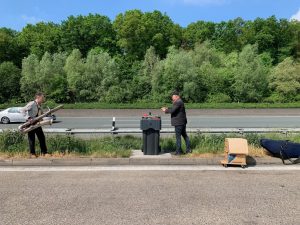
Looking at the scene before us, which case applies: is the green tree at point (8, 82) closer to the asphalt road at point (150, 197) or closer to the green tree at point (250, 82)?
the green tree at point (250, 82)

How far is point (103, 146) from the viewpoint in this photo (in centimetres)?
1035

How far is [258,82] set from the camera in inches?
1647

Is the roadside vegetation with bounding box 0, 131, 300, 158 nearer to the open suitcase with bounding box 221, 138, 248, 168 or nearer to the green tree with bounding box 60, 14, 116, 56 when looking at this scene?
the open suitcase with bounding box 221, 138, 248, 168

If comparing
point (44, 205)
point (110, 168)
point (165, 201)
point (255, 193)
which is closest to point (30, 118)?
point (110, 168)

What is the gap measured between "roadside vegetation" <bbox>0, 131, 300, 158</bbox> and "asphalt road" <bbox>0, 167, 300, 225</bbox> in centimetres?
135

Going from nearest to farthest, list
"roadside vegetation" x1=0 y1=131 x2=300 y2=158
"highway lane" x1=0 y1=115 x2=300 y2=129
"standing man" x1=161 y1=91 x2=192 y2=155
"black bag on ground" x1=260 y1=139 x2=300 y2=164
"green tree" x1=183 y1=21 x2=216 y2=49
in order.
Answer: "black bag on ground" x1=260 y1=139 x2=300 y2=164 → "roadside vegetation" x1=0 y1=131 x2=300 y2=158 → "standing man" x1=161 y1=91 x2=192 y2=155 → "highway lane" x1=0 y1=115 x2=300 y2=129 → "green tree" x1=183 y1=21 x2=216 y2=49

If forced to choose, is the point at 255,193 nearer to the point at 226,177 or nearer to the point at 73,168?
the point at 226,177

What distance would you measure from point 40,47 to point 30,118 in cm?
5593

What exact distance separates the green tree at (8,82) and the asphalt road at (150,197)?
36462 mm

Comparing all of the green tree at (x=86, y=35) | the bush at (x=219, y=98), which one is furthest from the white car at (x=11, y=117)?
the green tree at (x=86, y=35)

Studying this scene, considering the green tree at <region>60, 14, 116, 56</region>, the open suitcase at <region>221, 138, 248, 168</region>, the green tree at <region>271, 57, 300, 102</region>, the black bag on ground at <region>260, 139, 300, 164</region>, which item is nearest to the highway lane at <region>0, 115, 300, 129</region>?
the black bag on ground at <region>260, 139, 300, 164</region>

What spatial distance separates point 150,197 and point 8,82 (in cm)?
3938

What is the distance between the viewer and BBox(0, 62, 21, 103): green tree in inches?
1643

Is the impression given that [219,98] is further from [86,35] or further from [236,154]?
[86,35]
